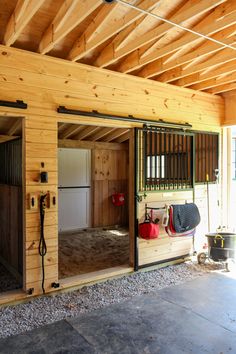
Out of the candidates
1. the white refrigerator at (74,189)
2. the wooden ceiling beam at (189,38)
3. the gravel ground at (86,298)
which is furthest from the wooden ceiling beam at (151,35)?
the white refrigerator at (74,189)

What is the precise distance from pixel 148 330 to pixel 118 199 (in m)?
4.36

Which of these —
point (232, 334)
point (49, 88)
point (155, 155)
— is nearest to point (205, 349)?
point (232, 334)

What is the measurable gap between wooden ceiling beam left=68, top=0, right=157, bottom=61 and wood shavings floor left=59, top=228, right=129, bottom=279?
2.58 metres

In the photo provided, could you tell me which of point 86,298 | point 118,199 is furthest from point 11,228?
point 118,199

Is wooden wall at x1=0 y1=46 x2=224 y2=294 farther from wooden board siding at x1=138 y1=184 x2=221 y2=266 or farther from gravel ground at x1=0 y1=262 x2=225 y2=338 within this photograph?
wooden board siding at x1=138 y1=184 x2=221 y2=266

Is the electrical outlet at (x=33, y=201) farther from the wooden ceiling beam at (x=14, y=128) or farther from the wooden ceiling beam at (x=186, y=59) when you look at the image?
the wooden ceiling beam at (x=186, y=59)

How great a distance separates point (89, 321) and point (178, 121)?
9.53 feet

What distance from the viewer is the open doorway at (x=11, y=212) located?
3439 mm

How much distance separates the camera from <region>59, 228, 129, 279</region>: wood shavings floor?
400 cm

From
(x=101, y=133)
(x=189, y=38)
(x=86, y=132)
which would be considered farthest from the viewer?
(x=101, y=133)

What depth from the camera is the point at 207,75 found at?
390 cm

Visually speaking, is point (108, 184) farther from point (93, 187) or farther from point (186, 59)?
point (186, 59)

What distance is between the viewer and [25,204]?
3.07 m

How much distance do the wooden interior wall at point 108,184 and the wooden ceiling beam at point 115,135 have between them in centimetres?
29
